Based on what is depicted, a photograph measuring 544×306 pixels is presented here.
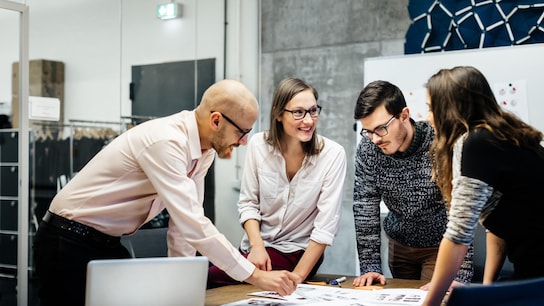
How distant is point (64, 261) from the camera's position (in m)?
2.19

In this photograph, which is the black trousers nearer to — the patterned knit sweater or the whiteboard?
the patterned knit sweater

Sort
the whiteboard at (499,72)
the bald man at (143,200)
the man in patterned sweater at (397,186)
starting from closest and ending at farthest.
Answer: the bald man at (143,200), the man in patterned sweater at (397,186), the whiteboard at (499,72)

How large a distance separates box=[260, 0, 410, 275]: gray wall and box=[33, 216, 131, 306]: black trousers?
403cm

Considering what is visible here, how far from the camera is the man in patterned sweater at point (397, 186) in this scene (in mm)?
2797

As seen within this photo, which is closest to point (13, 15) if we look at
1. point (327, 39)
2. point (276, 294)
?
point (327, 39)

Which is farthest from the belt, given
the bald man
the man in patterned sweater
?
the man in patterned sweater

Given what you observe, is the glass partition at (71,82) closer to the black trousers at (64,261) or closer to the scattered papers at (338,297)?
the black trousers at (64,261)

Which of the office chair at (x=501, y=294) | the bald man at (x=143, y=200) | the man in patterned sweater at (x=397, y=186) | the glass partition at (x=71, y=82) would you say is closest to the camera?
the office chair at (x=501, y=294)

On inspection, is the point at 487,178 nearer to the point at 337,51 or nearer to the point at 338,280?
the point at 338,280

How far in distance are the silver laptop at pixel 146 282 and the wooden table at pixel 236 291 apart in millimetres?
296

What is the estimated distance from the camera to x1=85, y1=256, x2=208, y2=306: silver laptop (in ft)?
5.66

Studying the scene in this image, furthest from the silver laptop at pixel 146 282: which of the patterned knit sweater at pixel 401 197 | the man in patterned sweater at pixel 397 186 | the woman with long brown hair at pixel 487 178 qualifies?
the patterned knit sweater at pixel 401 197

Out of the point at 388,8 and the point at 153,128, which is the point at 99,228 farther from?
the point at 388,8

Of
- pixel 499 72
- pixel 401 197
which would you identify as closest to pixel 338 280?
pixel 401 197
